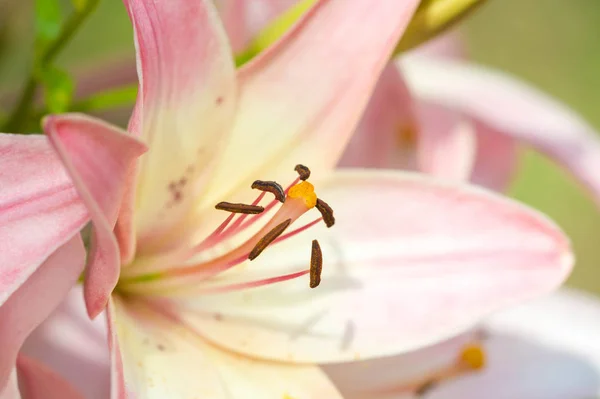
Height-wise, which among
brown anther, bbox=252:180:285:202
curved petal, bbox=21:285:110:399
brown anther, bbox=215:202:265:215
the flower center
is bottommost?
curved petal, bbox=21:285:110:399

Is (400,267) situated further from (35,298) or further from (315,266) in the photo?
(35,298)

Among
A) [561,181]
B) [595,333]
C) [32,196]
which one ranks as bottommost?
[561,181]

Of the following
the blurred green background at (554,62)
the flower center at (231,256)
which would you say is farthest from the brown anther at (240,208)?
the blurred green background at (554,62)

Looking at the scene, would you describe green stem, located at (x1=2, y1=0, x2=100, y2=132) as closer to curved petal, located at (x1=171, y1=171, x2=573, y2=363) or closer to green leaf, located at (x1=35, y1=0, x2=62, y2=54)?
green leaf, located at (x1=35, y1=0, x2=62, y2=54)

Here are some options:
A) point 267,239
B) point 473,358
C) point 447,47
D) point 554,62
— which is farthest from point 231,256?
point 554,62

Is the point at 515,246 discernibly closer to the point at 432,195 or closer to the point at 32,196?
the point at 432,195

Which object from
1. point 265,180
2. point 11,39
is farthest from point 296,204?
point 11,39

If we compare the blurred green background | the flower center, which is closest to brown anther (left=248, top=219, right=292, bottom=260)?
the flower center
